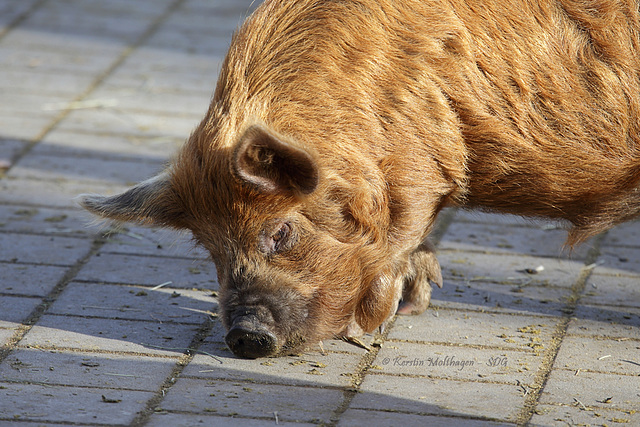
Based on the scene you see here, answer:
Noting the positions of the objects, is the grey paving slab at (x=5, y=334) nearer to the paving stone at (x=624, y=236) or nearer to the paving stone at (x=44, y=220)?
the paving stone at (x=44, y=220)

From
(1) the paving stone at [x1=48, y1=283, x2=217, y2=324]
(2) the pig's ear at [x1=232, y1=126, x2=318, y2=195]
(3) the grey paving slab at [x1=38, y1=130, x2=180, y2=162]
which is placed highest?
(2) the pig's ear at [x1=232, y1=126, x2=318, y2=195]

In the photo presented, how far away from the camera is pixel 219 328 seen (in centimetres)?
Answer: 469

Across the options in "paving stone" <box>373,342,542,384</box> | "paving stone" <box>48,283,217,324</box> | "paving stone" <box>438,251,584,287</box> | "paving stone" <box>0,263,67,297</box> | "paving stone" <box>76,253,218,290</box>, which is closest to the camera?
"paving stone" <box>373,342,542,384</box>

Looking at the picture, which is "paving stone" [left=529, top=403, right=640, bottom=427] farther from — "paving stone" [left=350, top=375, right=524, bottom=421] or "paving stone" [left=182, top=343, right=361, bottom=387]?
"paving stone" [left=182, top=343, right=361, bottom=387]

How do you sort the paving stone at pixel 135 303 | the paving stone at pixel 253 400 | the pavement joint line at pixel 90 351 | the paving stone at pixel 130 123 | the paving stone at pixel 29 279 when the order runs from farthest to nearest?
1. the paving stone at pixel 130 123
2. the paving stone at pixel 29 279
3. the paving stone at pixel 135 303
4. the pavement joint line at pixel 90 351
5. the paving stone at pixel 253 400

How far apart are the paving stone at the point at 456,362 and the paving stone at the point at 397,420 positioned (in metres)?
0.43

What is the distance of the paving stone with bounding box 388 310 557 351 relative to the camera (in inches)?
179

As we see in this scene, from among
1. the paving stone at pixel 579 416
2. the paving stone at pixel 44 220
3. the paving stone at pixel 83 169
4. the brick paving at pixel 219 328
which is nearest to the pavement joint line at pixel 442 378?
the brick paving at pixel 219 328

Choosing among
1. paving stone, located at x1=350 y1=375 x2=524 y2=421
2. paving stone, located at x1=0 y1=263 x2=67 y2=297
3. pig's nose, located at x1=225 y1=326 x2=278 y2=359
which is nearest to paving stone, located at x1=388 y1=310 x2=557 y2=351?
paving stone, located at x1=350 y1=375 x2=524 y2=421

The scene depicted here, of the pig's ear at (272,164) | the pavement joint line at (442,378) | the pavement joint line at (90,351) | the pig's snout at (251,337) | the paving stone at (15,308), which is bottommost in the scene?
the paving stone at (15,308)

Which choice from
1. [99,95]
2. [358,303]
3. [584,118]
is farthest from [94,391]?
[99,95]

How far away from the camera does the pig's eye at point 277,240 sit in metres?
4.11

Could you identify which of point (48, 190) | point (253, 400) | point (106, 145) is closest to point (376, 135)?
point (253, 400)

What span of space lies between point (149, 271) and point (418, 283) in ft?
5.08
